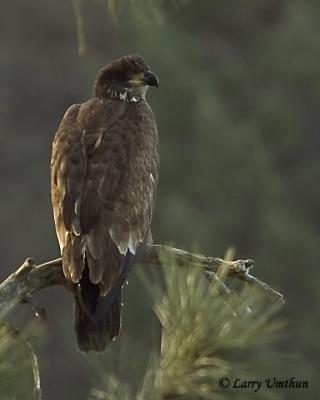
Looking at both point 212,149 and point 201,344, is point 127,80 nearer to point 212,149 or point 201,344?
point 201,344

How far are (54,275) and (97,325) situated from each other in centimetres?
18

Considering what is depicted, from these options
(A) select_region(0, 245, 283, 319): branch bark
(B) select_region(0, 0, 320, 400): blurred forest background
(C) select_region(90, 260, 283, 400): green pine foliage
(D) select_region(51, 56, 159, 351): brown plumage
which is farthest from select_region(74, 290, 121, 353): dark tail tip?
(B) select_region(0, 0, 320, 400): blurred forest background

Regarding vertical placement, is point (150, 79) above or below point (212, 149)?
above

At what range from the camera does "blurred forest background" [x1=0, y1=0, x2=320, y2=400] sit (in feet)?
57.1

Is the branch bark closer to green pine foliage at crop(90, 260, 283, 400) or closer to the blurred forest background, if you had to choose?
green pine foliage at crop(90, 260, 283, 400)

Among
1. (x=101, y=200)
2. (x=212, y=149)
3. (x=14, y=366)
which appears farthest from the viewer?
(x=212, y=149)

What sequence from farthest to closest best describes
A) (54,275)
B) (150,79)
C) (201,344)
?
(150,79) < (54,275) < (201,344)

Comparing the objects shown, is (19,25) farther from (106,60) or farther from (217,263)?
(217,263)

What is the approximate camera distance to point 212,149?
18672 millimetres

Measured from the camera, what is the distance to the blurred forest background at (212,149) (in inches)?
685

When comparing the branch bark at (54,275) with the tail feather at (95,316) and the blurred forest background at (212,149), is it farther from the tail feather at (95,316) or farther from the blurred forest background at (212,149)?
the blurred forest background at (212,149)

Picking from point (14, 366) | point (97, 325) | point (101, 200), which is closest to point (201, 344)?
point (14, 366)

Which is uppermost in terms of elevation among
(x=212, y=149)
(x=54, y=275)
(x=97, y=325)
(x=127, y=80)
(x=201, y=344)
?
(x=127, y=80)

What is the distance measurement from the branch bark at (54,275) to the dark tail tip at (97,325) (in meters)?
0.11
